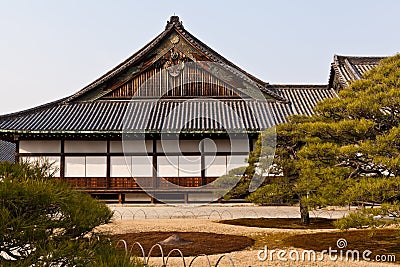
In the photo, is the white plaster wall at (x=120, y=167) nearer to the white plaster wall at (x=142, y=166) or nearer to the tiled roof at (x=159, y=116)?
the white plaster wall at (x=142, y=166)

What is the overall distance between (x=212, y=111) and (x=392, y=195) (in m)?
14.9

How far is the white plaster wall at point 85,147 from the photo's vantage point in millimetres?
19891

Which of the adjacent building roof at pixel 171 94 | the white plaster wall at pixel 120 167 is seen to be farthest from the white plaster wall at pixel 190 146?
the white plaster wall at pixel 120 167

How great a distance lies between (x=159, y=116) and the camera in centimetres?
2058

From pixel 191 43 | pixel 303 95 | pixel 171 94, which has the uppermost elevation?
pixel 191 43

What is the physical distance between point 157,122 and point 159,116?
64 cm

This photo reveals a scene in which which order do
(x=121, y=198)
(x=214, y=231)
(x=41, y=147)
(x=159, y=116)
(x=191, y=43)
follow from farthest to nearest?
1. (x=191, y=43)
2. (x=159, y=116)
3. (x=121, y=198)
4. (x=41, y=147)
5. (x=214, y=231)

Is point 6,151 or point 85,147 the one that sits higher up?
point 85,147

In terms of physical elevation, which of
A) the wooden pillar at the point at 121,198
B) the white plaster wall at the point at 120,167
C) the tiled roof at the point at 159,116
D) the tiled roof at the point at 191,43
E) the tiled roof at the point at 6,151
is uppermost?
the tiled roof at the point at 191,43

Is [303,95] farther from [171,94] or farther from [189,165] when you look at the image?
[189,165]

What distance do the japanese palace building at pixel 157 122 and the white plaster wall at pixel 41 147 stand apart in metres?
0.04

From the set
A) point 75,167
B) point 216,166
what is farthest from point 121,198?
point 216,166

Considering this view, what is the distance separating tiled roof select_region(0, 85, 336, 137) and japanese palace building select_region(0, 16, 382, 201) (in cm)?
4

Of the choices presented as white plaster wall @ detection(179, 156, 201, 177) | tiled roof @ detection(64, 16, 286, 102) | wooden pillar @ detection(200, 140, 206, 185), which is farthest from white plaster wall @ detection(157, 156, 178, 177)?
tiled roof @ detection(64, 16, 286, 102)
